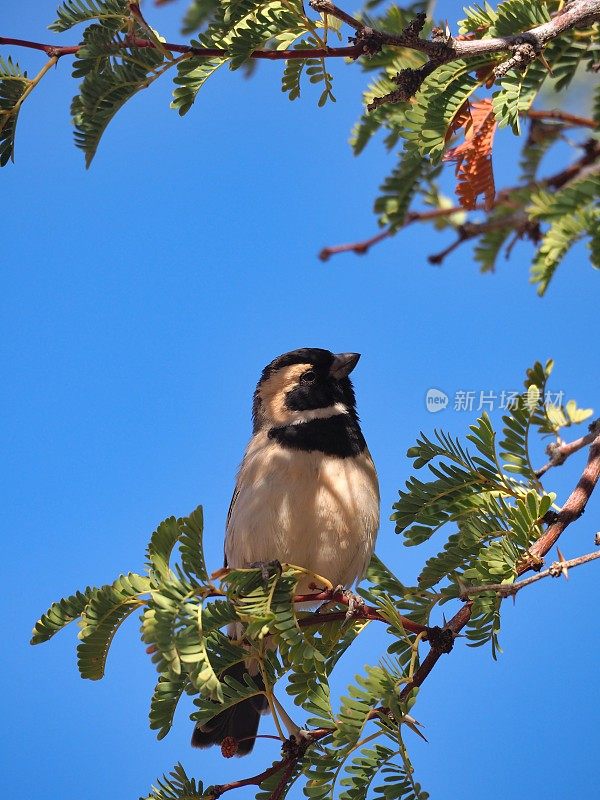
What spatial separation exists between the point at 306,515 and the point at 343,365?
1.26m

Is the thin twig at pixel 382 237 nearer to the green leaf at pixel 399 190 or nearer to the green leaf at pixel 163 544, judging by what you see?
the green leaf at pixel 399 190

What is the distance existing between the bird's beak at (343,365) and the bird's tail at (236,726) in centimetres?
181

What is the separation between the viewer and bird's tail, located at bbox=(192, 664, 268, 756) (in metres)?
4.26

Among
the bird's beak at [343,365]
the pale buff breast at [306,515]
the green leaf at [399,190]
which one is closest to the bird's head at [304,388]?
the bird's beak at [343,365]

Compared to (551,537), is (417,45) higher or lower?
higher

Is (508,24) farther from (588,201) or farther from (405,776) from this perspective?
(405,776)

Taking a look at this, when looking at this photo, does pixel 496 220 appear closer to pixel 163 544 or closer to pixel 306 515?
pixel 306 515

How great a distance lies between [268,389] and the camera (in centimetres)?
530

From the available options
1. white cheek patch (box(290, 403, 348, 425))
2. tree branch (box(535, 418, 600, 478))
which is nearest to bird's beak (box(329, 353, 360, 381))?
white cheek patch (box(290, 403, 348, 425))

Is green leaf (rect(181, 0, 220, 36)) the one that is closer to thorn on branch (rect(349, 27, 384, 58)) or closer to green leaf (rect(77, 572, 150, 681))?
thorn on branch (rect(349, 27, 384, 58))

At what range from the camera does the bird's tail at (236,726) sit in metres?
4.26

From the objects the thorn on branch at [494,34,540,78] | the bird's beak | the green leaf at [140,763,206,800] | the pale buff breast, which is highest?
the bird's beak

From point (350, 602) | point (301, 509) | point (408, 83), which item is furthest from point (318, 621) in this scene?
point (408, 83)

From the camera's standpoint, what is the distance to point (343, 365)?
525 cm
